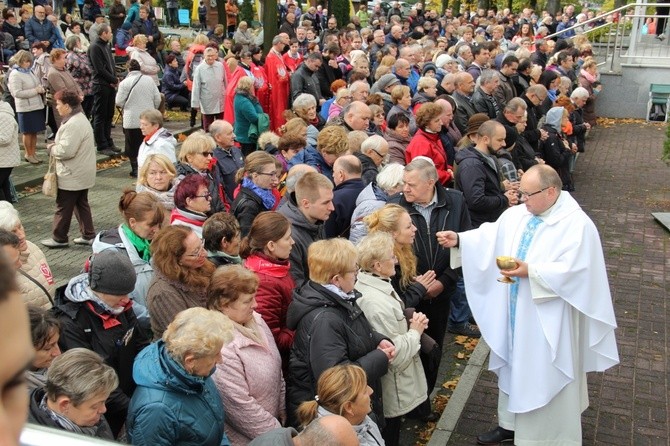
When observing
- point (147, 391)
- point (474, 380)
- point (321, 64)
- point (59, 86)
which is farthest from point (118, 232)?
point (321, 64)

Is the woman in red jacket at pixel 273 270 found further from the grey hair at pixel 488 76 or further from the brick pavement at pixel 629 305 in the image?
the grey hair at pixel 488 76

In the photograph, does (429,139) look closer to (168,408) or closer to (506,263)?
(506,263)

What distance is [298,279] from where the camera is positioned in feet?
18.2

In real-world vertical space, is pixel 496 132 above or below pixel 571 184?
above

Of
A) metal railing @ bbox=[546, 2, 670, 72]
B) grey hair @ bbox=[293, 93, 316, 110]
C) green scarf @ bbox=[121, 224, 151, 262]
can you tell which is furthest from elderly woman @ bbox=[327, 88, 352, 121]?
metal railing @ bbox=[546, 2, 670, 72]

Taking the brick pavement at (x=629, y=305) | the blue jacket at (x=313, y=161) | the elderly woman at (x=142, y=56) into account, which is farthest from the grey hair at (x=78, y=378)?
the elderly woman at (x=142, y=56)

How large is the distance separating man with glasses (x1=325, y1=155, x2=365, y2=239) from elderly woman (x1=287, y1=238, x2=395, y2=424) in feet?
7.19

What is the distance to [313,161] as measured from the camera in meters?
7.90

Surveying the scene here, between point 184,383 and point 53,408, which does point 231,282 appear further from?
point 53,408

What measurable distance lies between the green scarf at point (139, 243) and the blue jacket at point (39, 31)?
45.5 feet

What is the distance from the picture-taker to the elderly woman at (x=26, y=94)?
12406 millimetres

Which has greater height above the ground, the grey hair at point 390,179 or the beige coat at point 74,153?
the grey hair at point 390,179

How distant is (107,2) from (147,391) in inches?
1319

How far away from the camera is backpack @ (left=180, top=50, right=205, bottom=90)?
16.6 meters
